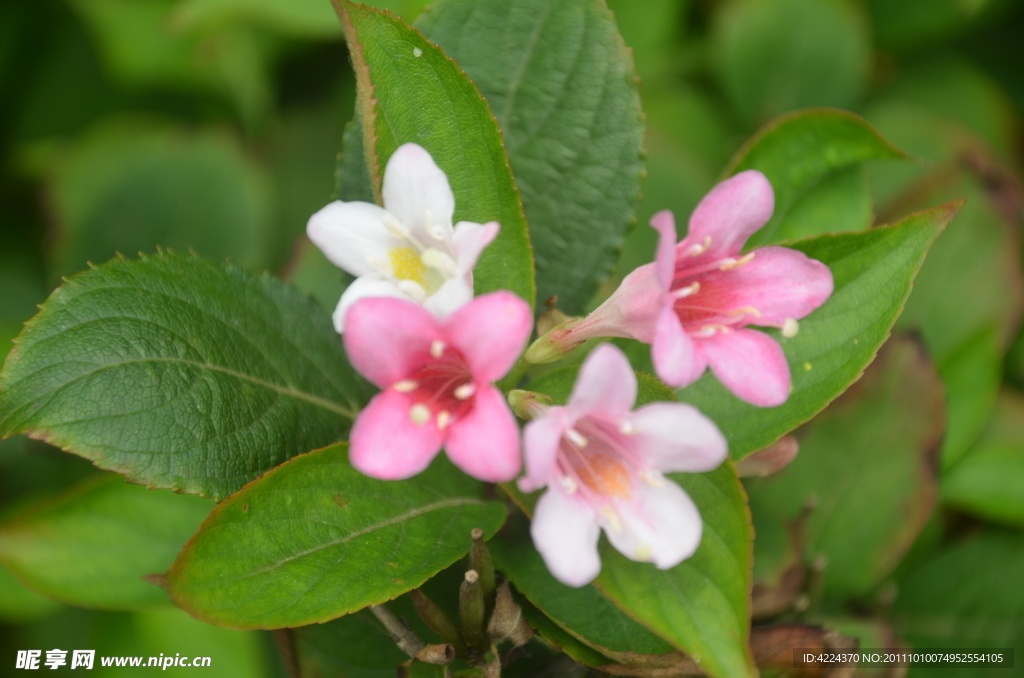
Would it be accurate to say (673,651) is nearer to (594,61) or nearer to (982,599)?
(594,61)

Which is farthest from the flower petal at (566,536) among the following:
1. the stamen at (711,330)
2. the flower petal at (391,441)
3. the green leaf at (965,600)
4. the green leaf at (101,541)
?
the green leaf at (965,600)

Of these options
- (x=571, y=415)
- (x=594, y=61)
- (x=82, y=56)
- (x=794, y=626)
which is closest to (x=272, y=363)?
(x=571, y=415)

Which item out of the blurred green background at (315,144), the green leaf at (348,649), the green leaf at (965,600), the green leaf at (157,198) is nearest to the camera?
the green leaf at (348,649)

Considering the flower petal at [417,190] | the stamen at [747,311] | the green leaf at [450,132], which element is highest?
the green leaf at [450,132]

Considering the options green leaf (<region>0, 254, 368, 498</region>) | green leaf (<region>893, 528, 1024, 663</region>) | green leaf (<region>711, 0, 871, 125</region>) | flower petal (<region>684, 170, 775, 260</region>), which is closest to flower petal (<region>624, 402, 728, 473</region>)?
flower petal (<region>684, 170, 775, 260</region>)

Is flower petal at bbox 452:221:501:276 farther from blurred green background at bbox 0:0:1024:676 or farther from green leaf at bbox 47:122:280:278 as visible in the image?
green leaf at bbox 47:122:280:278

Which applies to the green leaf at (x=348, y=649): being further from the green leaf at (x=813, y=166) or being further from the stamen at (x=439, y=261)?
the green leaf at (x=813, y=166)
